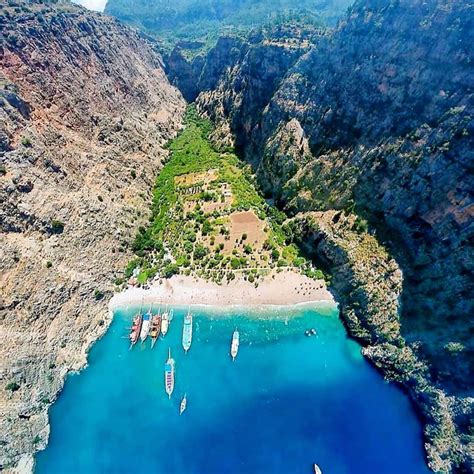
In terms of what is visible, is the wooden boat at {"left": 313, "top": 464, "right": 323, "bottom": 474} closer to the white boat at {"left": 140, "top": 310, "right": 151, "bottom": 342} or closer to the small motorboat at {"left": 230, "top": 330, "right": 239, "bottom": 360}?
the small motorboat at {"left": 230, "top": 330, "right": 239, "bottom": 360}

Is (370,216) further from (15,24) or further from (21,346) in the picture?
(15,24)

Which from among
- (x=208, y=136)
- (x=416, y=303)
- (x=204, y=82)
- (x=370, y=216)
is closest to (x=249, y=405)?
(x=416, y=303)

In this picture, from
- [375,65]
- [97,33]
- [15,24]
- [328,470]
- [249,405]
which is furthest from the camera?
[97,33]

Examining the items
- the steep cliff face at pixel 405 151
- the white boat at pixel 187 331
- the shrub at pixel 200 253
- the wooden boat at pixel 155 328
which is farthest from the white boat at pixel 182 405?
the steep cliff face at pixel 405 151

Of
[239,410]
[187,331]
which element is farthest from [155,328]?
[239,410]

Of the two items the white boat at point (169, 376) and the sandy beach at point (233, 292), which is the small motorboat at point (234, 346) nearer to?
the sandy beach at point (233, 292)
